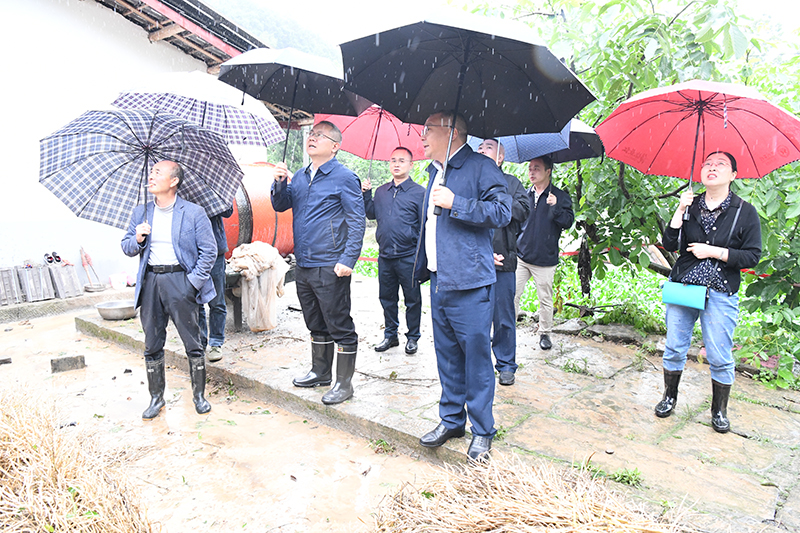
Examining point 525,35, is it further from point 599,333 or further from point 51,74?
point 51,74

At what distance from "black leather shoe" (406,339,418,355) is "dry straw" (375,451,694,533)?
321cm

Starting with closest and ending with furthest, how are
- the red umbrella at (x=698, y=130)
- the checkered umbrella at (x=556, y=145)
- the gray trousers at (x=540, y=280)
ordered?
the red umbrella at (x=698, y=130)
the checkered umbrella at (x=556, y=145)
the gray trousers at (x=540, y=280)

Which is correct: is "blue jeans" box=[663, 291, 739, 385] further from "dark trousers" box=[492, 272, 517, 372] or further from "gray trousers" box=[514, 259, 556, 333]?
"gray trousers" box=[514, 259, 556, 333]

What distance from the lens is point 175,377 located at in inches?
205

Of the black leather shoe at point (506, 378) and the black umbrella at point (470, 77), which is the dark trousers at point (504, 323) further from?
the black umbrella at point (470, 77)

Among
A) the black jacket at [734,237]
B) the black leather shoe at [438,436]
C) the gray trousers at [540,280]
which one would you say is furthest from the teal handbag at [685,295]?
the black leather shoe at [438,436]

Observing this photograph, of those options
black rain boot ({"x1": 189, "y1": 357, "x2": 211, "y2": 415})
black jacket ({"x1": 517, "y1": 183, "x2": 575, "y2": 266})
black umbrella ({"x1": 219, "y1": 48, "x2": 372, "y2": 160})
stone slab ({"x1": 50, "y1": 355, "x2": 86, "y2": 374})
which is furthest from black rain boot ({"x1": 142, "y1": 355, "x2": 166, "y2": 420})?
black jacket ({"x1": 517, "y1": 183, "x2": 575, "y2": 266})

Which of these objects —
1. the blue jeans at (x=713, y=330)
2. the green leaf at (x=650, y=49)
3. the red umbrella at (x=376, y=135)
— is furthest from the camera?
the red umbrella at (x=376, y=135)

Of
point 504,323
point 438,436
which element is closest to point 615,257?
point 504,323

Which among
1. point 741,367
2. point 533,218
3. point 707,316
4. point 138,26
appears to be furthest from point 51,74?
point 741,367

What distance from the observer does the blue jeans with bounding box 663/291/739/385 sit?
357cm

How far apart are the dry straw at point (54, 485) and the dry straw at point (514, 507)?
117cm

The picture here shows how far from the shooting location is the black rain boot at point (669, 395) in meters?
3.93

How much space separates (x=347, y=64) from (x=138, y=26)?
8084mm
